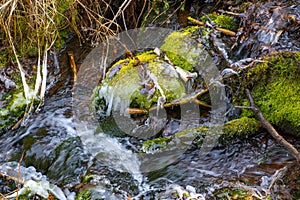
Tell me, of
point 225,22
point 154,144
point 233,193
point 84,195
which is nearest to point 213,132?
point 154,144

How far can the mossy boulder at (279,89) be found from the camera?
10.4 ft

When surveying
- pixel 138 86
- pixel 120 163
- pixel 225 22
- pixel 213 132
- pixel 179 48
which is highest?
pixel 225 22

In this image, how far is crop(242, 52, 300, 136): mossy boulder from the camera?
10.4 ft

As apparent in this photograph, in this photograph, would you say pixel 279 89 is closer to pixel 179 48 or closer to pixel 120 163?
pixel 179 48

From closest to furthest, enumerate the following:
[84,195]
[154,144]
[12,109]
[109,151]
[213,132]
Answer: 1. [84,195]
2. [213,132]
3. [154,144]
4. [109,151]
5. [12,109]

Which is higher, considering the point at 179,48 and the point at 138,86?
the point at 179,48

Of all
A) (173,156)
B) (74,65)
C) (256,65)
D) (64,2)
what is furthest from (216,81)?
(64,2)

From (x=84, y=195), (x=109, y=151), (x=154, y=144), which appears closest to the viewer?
(x=84, y=195)

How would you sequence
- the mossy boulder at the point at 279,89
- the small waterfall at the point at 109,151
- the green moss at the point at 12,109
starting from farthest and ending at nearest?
the green moss at the point at 12,109 → the small waterfall at the point at 109,151 → the mossy boulder at the point at 279,89

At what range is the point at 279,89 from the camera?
130 inches

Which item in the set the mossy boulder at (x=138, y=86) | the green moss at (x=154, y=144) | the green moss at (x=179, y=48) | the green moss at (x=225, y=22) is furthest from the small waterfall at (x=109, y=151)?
the green moss at (x=225, y=22)

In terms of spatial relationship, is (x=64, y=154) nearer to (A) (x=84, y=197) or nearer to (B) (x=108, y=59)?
(A) (x=84, y=197)

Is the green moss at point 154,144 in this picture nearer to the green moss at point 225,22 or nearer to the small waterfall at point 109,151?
the small waterfall at point 109,151

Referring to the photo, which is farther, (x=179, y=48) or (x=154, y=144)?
(x=179, y=48)
